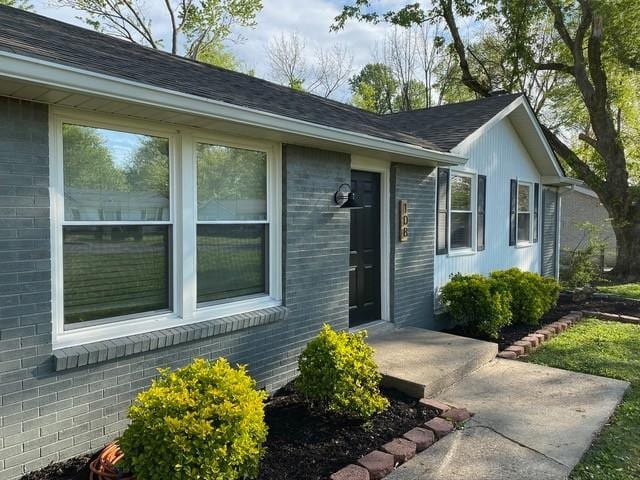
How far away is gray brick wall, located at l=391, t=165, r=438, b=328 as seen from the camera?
674 centimetres

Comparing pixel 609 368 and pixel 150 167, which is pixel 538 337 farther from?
pixel 150 167

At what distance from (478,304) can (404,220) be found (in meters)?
1.64

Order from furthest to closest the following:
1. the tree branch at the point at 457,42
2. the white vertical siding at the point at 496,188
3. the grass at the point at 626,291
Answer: the tree branch at the point at 457,42 < the grass at the point at 626,291 < the white vertical siding at the point at 496,188

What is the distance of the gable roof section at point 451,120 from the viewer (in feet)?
26.7

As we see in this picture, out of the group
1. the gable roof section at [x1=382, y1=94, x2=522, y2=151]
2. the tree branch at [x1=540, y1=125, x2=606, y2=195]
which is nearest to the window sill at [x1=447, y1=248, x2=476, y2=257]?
the gable roof section at [x1=382, y1=94, x2=522, y2=151]

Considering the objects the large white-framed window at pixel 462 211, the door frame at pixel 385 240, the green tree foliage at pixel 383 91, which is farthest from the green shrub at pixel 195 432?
the green tree foliage at pixel 383 91

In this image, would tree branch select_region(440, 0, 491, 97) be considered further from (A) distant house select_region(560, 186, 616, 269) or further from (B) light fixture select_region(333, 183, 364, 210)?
(B) light fixture select_region(333, 183, 364, 210)

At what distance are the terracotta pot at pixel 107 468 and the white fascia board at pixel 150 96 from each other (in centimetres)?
233

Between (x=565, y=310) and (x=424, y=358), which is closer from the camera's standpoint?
(x=424, y=358)

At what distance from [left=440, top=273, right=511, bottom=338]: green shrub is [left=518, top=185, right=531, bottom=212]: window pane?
4073 millimetres

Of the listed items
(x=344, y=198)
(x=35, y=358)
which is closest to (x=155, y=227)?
(x=35, y=358)

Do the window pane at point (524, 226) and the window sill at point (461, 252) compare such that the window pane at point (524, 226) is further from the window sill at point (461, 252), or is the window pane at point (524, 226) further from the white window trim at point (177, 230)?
the white window trim at point (177, 230)

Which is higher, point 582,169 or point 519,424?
point 582,169

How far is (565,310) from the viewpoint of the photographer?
29.7ft
